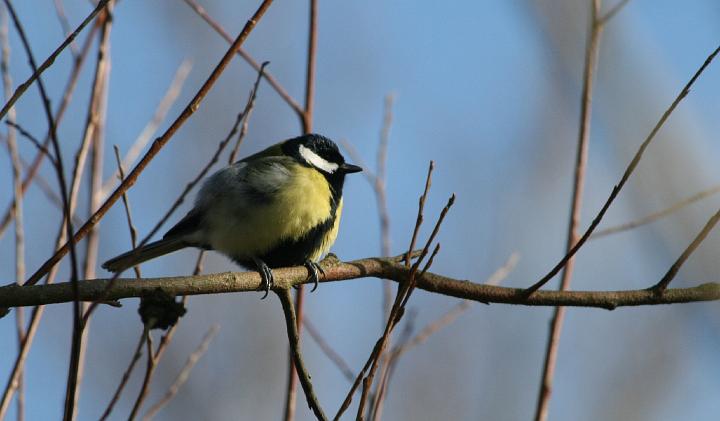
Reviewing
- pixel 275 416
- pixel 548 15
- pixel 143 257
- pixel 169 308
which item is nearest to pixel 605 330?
pixel 275 416

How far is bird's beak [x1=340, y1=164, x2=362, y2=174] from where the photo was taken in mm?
4320

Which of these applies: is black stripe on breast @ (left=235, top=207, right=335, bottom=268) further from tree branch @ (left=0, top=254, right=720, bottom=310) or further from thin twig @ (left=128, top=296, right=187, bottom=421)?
thin twig @ (left=128, top=296, right=187, bottom=421)

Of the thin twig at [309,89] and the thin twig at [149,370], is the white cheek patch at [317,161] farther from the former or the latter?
the thin twig at [149,370]

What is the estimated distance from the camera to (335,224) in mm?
4035

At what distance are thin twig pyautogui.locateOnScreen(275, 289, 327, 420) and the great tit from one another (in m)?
0.95

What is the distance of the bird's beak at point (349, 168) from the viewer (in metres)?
4.32

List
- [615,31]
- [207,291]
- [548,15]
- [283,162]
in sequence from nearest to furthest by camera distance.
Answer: [207,291], [283,162], [615,31], [548,15]

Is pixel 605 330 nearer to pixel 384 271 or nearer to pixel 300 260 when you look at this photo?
pixel 300 260

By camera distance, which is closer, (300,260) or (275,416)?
(300,260)

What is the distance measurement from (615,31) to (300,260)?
2.38 m

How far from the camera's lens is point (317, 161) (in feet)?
14.2

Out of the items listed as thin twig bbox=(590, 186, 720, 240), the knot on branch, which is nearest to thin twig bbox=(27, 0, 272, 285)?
the knot on branch

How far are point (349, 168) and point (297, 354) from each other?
196 centimetres

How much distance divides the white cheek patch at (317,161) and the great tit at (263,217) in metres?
0.16
